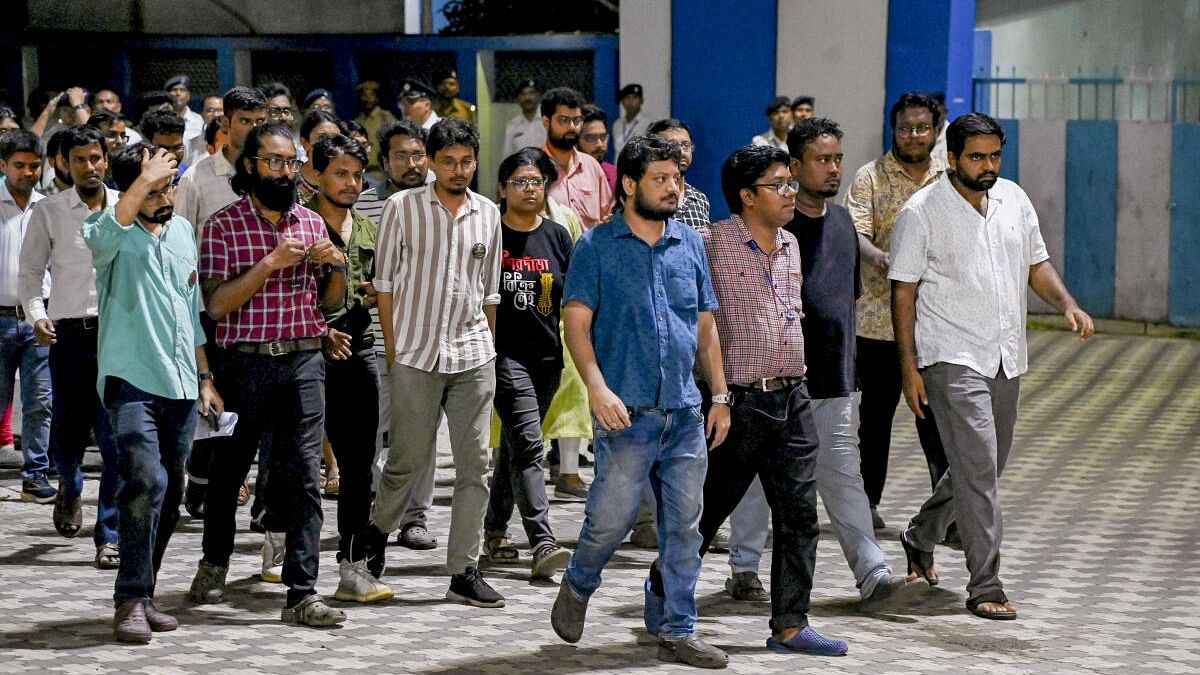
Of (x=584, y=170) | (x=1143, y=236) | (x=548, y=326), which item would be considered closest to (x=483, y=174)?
(x=1143, y=236)

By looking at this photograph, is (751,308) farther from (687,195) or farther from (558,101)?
(558,101)

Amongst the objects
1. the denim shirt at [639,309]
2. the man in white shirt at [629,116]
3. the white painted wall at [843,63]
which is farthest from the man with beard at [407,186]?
the man in white shirt at [629,116]

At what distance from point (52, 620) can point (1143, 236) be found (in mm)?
11294

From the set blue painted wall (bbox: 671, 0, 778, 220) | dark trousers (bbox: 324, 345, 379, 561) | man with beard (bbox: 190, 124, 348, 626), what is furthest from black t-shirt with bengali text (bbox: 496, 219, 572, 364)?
blue painted wall (bbox: 671, 0, 778, 220)

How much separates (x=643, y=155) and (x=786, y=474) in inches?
49.9

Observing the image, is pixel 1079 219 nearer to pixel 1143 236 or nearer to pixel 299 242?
pixel 1143 236

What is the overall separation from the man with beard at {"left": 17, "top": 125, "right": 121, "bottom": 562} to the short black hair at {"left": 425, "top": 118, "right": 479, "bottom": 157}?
1934 mm

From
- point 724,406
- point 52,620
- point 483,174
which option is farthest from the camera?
point 483,174

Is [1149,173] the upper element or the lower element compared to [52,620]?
upper

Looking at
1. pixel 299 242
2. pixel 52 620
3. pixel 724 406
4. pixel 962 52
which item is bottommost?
pixel 52 620

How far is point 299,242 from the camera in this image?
22.9 feet

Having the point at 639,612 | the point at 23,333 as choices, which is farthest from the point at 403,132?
the point at 23,333

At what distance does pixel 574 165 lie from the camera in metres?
10.2

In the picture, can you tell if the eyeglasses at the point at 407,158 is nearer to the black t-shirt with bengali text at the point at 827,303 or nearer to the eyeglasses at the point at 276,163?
the eyeglasses at the point at 276,163
